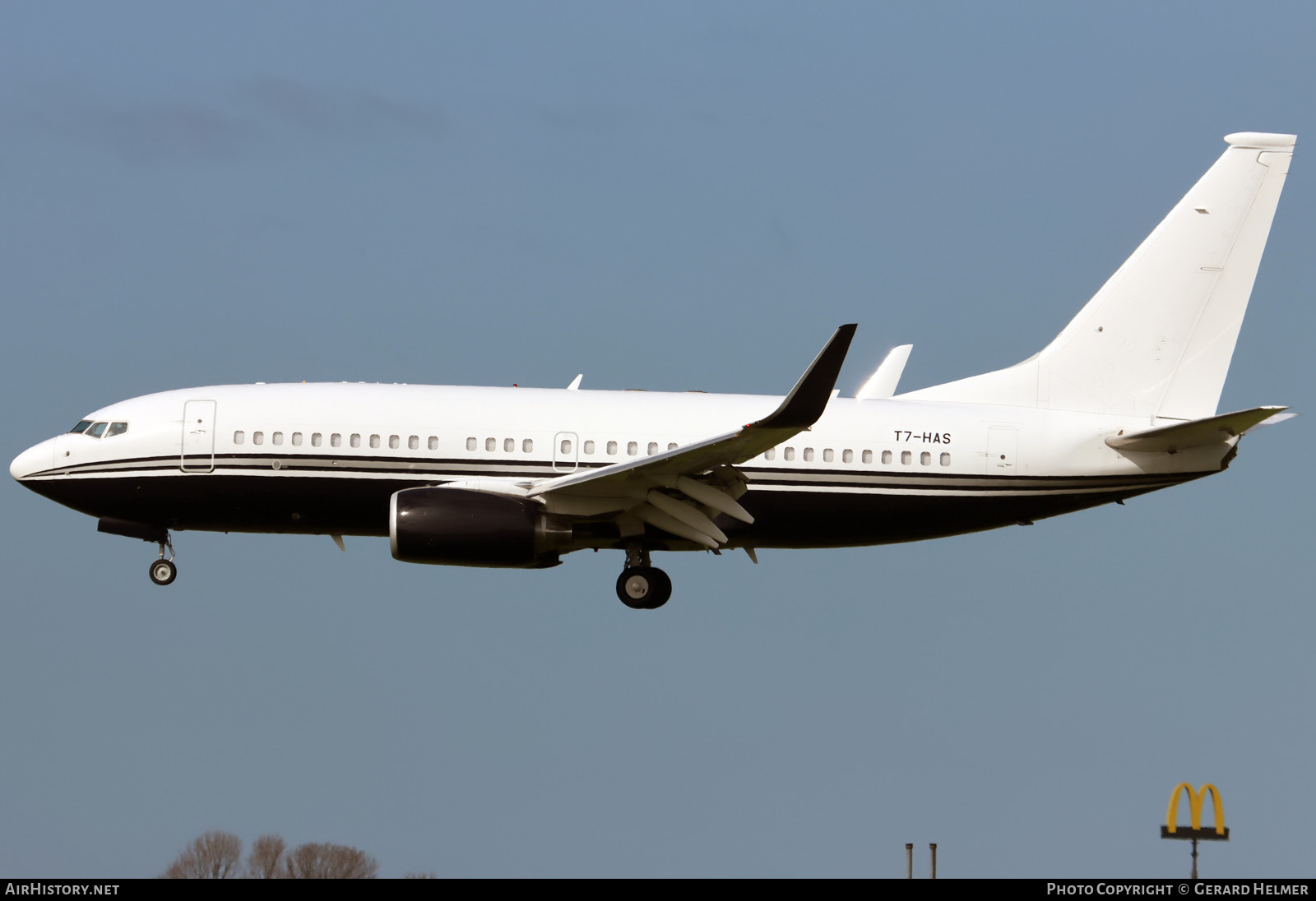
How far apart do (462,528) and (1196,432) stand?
13.7 meters

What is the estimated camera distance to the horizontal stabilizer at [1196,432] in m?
32.8

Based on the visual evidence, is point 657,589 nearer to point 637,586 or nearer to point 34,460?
point 637,586

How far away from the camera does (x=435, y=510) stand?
1302 inches

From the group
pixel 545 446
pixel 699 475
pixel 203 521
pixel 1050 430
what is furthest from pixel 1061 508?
pixel 203 521

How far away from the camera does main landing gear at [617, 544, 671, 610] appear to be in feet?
117

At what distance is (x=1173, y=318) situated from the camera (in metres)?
37.8

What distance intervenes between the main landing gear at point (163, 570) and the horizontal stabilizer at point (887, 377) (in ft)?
47.8

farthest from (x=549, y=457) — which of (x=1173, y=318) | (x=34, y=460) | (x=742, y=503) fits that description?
(x=1173, y=318)

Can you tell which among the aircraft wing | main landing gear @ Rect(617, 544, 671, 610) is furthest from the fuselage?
the aircraft wing

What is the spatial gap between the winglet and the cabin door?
11095 mm
